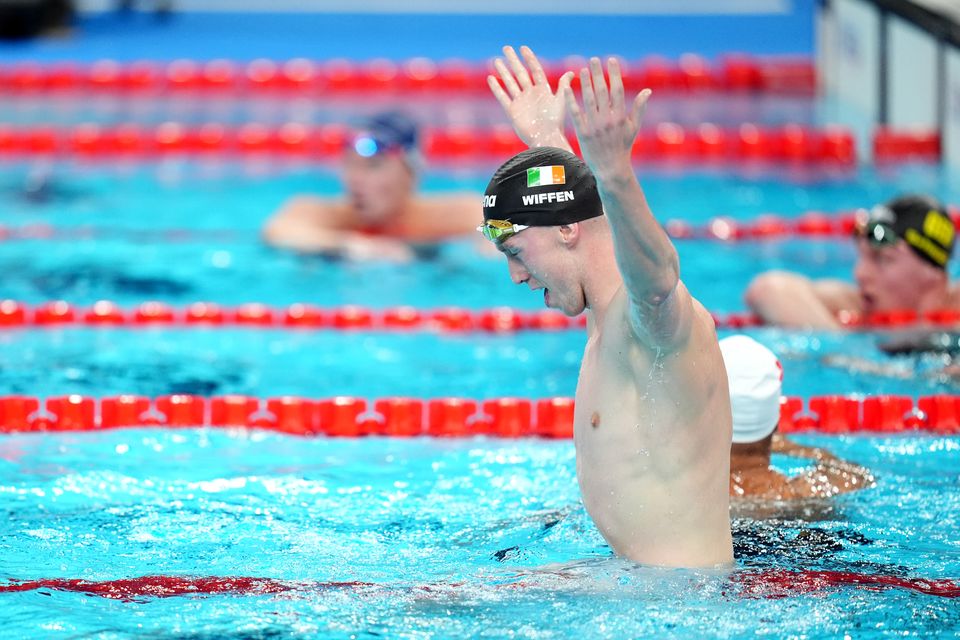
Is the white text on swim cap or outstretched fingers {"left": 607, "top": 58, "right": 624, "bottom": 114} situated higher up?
outstretched fingers {"left": 607, "top": 58, "right": 624, "bottom": 114}

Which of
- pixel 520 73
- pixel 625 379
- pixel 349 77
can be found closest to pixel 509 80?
pixel 520 73

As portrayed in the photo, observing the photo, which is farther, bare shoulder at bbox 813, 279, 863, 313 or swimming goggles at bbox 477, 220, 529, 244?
bare shoulder at bbox 813, 279, 863, 313

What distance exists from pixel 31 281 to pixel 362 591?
12.7 ft

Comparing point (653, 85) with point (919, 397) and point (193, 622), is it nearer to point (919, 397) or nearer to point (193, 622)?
point (919, 397)

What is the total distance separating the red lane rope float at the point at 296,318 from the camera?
18.4ft

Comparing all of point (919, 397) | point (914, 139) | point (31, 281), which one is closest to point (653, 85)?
point (914, 139)

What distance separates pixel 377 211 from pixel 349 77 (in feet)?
12.6

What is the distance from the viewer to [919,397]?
4.61 metres

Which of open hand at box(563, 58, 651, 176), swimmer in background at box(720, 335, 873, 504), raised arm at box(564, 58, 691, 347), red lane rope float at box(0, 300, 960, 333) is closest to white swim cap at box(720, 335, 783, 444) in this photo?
swimmer in background at box(720, 335, 873, 504)

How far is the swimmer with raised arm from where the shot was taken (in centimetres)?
268

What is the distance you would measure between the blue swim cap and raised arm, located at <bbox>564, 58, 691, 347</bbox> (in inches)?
158

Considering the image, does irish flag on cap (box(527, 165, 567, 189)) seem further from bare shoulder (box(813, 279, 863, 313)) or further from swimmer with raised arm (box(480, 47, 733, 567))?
bare shoulder (box(813, 279, 863, 313))

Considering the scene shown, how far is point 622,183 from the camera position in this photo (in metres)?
2.37

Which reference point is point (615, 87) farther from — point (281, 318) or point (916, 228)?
point (281, 318)
